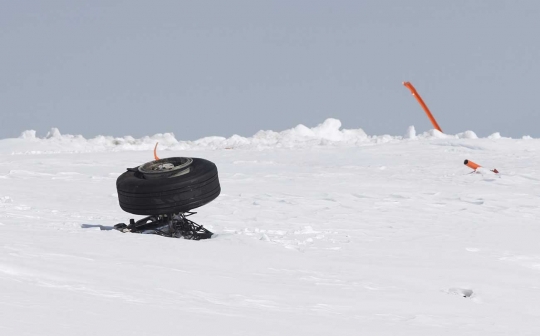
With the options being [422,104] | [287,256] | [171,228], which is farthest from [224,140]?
[287,256]

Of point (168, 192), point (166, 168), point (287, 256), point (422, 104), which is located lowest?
point (287, 256)

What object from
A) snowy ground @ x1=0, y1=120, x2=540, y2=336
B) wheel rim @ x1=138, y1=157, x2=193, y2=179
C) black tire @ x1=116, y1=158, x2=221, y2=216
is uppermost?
wheel rim @ x1=138, y1=157, x2=193, y2=179

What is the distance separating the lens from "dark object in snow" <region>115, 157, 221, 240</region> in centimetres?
981

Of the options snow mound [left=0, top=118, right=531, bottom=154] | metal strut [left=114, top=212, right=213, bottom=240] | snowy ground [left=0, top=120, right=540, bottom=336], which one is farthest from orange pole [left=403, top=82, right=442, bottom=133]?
metal strut [left=114, top=212, right=213, bottom=240]

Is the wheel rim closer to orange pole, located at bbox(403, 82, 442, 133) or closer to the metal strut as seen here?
the metal strut

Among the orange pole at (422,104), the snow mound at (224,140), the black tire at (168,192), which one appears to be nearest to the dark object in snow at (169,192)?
the black tire at (168,192)

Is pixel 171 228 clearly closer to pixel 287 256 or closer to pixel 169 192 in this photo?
pixel 169 192

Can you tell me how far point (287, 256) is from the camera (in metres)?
9.11

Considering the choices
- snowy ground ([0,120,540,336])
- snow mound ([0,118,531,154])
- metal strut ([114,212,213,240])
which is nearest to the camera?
snowy ground ([0,120,540,336])

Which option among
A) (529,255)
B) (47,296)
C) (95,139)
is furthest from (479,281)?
(95,139)

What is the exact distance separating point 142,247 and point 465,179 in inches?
471

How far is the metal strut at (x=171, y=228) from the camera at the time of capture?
1015 cm

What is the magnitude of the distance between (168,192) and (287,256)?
1.69 metres

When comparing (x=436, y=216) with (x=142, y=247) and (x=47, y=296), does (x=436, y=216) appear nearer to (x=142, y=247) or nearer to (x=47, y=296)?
(x=142, y=247)
